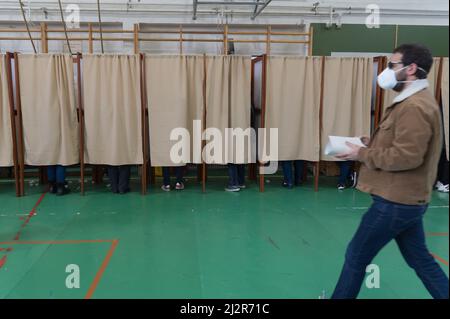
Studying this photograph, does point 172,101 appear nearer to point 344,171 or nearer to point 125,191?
point 125,191

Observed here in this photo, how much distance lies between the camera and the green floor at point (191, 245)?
2217mm

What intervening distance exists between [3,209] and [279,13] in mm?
4978

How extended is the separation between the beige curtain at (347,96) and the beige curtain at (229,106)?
0.98 metres

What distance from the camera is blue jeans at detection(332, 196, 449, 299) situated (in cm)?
150

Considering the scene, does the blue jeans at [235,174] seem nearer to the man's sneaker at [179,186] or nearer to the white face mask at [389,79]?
the man's sneaker at [179,186]

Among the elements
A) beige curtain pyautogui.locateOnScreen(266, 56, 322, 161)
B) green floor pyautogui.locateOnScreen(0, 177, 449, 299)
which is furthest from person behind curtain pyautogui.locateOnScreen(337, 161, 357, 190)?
beige curtain pyautogui.locateOnScreen(266, 56, 322, 161)

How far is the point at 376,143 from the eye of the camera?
5.18 ft

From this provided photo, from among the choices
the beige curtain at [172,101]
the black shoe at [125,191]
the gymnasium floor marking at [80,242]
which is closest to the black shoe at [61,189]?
the black shoe at [125,191]

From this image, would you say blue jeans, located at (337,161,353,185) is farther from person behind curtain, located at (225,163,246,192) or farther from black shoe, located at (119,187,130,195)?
black shoe, located at (119,187,130,195)

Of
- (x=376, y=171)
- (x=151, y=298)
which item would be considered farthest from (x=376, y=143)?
(x=151, y=298)

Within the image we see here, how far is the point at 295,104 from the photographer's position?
4531 mm

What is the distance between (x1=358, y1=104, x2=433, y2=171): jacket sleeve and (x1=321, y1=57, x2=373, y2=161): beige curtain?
3.21 m

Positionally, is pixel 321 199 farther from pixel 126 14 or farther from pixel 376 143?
pixel 126 14

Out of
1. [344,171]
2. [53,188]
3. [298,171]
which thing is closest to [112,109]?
[53,188]
